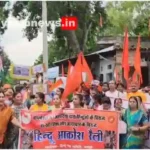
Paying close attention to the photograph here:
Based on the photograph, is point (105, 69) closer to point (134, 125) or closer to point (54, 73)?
point (54, 73)

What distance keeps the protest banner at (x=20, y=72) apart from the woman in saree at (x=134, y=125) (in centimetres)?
879

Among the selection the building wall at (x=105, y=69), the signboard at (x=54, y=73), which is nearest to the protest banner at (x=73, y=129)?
the signboard at (x=54, y=73)

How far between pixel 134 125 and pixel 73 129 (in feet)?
3.02

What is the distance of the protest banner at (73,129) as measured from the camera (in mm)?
8367

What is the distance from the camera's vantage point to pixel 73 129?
27.7 ft

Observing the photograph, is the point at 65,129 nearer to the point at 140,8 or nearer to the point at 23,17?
the point at 23,17

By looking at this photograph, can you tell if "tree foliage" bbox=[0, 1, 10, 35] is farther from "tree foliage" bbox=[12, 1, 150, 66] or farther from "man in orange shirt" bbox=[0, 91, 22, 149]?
"man in orange shirt" bbox=[0, 91, 22, 149]

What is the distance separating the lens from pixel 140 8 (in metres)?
55.2

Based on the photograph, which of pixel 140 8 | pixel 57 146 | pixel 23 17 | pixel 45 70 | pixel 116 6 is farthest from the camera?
pixel 116 6

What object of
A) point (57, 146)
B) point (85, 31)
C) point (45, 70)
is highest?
point (85, 31)

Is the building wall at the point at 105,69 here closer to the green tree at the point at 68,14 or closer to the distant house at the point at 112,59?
the distant house at the point at 112,59

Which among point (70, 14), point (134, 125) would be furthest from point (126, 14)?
point (134, 125)

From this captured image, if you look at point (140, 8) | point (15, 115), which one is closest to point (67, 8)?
point (15, 115)

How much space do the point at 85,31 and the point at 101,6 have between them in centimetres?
194
